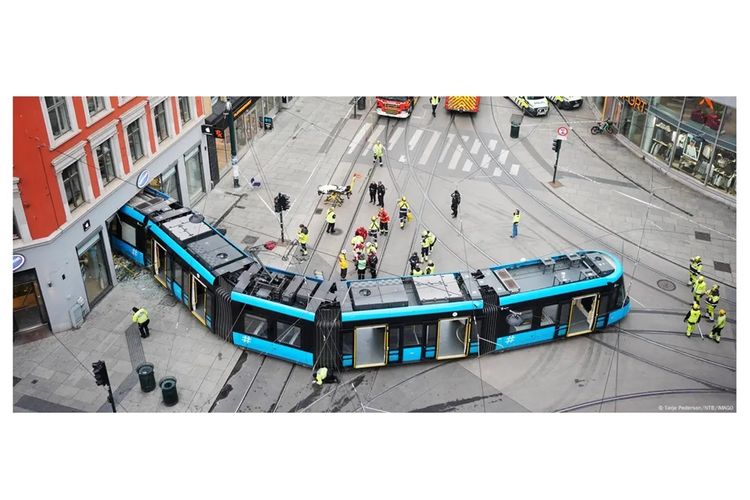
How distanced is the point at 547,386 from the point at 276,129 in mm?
24233

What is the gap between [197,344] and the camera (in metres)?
27.1

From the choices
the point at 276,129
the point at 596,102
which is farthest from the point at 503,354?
the point at 596,102

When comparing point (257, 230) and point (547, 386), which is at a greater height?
point (257, 230)

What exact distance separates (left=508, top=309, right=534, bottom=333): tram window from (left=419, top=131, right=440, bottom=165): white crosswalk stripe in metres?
15.6

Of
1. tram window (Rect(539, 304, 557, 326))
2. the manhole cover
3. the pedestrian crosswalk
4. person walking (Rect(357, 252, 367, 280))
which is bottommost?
the manhole cover

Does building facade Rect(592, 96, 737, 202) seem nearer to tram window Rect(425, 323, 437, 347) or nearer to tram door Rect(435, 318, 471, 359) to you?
tram door Rect(435, 318, 471, 359)

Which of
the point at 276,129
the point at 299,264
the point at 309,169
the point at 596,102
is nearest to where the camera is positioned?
the point at 299,264

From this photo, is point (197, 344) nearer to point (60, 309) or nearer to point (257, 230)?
point (60, 309)

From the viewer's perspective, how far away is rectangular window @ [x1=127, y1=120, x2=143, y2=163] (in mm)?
30047

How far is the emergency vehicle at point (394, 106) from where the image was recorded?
43906mm

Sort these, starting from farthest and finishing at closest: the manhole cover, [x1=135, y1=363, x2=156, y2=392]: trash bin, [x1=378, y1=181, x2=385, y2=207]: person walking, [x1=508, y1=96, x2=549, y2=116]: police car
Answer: [x1=508, y1=96, x2=549, y2=116]: police car, [x1=378, y1=181, x2=385, y2=207]: person walking, the manhole cover, [x1=135, y1=363, x2=156, y2=392]: trash bin

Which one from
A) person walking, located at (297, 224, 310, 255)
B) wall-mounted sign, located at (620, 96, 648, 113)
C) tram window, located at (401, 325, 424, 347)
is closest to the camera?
tram window, located at (401, 325, 424, 347)

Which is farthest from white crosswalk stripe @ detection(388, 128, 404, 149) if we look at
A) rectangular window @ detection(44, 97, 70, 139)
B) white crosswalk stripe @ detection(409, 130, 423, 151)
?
rectangular window @ detection(44, 97, 70, 139)

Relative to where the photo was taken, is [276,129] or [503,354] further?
[276,129]
